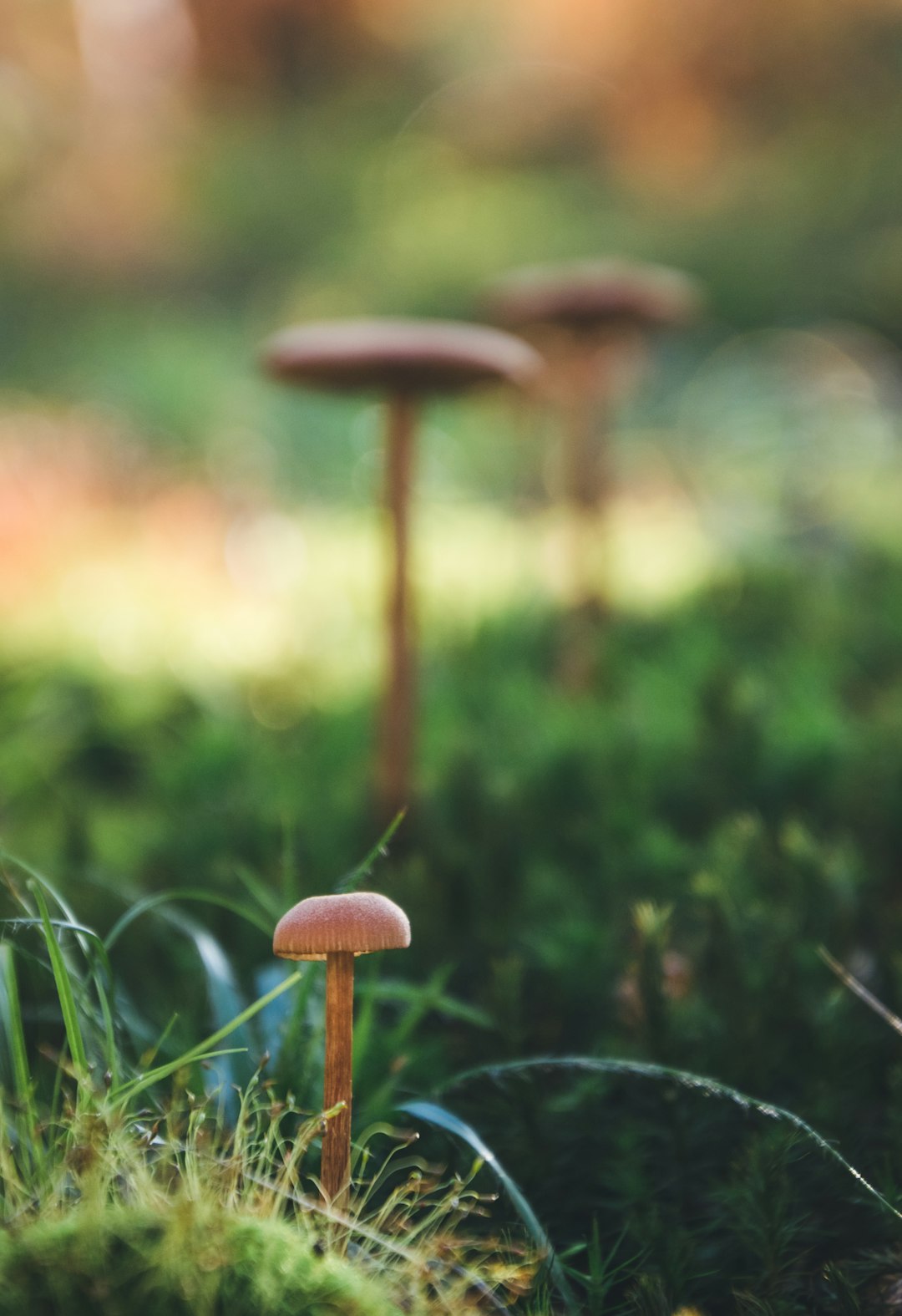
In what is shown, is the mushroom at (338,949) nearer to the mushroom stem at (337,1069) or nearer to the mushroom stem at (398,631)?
the mushroom stem at (337,1069)

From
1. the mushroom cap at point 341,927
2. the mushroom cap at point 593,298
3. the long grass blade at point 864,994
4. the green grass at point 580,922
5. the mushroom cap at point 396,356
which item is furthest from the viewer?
the mushroom cap at point 593,298

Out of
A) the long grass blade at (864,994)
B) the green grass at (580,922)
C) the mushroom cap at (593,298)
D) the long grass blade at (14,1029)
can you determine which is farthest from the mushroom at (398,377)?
the long grass blade at (14,1029)

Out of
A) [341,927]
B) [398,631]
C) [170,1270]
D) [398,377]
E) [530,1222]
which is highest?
[398,377]

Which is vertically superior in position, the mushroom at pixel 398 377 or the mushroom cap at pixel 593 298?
the mushroom cap at pixel 593 298

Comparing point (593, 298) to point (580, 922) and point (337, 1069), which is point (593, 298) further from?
point (337, 1069)

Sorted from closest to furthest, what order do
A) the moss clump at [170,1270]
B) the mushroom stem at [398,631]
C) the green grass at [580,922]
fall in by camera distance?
the moss clump at [170,1270], the green grass at [580,922], the mushroom stem at [398,631]

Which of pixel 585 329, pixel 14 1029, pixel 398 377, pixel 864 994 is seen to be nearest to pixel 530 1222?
pixel 864 994

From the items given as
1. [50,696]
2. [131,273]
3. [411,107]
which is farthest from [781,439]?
[411,107]
